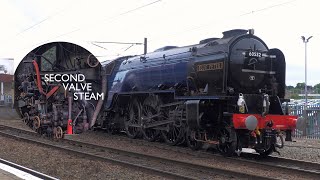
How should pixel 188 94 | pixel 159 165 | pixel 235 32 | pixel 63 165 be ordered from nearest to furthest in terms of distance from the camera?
pixel 63 165, pixel 159 165, pixel 235 32, pixel 188 94

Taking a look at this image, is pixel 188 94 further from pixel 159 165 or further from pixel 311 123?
pixel 311 123

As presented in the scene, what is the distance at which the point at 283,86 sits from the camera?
11.7 metres

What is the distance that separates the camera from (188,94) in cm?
1202

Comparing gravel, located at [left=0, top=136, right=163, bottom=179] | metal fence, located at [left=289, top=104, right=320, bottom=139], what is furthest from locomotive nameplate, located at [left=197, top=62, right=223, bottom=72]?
metal fence, located at [left=289, top=104, right=320, bottom=139]

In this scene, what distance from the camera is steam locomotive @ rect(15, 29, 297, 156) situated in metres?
5.99

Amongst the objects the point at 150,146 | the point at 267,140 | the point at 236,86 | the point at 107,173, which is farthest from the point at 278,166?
the point at 150,146

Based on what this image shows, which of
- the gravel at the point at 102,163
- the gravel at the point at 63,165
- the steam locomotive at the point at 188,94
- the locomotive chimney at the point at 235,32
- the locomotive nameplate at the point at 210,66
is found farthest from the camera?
the locomotive chimney at the point at 235,32

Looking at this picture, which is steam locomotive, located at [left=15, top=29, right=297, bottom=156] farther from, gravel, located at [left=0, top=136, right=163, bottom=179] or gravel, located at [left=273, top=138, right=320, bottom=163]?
gravel, located at [left=0, top=136, right=163, bottom=179]

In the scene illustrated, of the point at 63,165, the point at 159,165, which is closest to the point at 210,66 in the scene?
the point at 159,165

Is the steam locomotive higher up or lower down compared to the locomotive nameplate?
lower down

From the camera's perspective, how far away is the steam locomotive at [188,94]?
19.7ft

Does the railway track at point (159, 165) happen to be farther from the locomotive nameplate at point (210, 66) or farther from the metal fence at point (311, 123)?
the metal fence at point (311, 123)

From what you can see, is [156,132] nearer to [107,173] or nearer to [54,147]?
[54,147]

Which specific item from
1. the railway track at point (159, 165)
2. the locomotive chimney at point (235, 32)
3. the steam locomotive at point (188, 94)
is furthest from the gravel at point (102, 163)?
the locomotive chimney at point (235, 32)
